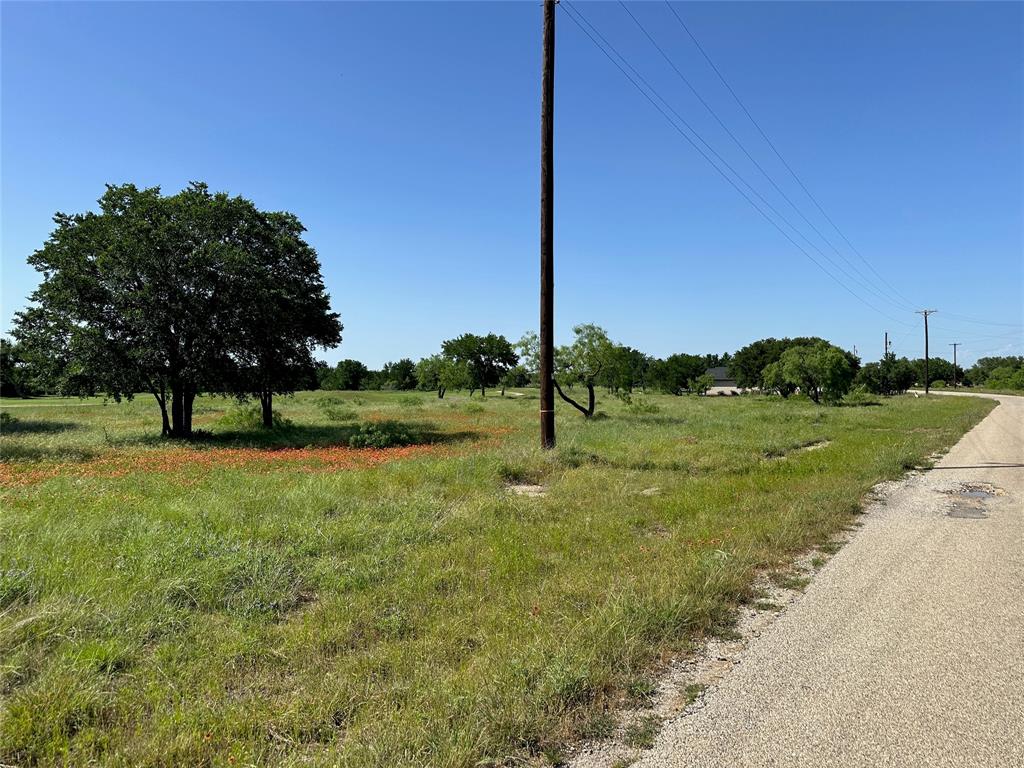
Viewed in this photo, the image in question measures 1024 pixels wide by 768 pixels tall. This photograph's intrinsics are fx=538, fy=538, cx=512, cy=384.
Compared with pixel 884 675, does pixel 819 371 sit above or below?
above

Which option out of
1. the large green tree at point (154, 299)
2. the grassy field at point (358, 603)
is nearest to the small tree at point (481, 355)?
the large green tree at point (154, 299)

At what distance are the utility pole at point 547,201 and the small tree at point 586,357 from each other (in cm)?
1885

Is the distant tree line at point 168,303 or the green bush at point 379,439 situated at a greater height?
the distant tree line at point 168,303

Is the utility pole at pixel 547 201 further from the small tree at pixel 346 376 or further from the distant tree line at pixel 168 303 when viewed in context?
the small tree at pixel 346 376

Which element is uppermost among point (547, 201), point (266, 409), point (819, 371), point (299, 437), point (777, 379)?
point (547, 201)

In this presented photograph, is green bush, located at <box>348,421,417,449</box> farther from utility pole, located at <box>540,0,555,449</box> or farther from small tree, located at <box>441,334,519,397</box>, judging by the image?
small tree, located at <box>441,334,519,397</box>

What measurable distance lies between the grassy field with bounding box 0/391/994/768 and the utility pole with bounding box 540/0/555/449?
3.66 meters

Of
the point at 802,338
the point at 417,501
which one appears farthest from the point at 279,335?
the point at 802,338

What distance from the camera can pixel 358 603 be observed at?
485 centimetres

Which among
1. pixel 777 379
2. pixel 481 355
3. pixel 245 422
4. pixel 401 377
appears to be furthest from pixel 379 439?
pixel 401 377

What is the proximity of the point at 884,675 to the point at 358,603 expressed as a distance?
4095 millimetres

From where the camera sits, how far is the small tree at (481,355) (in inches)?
3123

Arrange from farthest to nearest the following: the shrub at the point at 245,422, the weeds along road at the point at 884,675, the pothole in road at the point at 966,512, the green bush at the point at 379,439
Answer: the shrub at the point at 245,422, the green bush at the point at 379,439, the pothole in road at the point at 966,512, the weeds along road at the point at 884,675

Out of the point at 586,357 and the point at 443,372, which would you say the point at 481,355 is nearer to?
the point at 443,372
